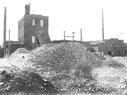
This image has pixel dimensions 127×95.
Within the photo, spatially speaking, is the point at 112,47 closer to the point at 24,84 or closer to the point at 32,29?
the point at 32,29

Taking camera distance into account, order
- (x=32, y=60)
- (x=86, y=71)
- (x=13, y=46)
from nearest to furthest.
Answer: (x=86, y=71) < (x=32, y=60) < (x=13, y=46)

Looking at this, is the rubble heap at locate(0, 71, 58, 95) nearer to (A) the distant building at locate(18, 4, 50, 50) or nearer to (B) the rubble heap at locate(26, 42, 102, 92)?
(B) the rubble heap at locate(26, 42, 102, 92)

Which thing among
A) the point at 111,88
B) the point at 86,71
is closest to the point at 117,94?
the point at 111,88

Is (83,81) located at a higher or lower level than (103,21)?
lower

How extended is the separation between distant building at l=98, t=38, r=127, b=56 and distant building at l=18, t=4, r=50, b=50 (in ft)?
37.1

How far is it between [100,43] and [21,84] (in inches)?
1390

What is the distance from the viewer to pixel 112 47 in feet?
144

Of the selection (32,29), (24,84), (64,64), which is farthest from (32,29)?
(24,84)

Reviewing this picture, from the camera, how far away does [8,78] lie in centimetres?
1120

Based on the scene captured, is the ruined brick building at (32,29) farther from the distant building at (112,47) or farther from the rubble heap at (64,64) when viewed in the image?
the rubble heap at (64,64)

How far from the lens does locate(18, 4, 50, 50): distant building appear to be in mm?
44219

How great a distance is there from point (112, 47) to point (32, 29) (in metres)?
16.6

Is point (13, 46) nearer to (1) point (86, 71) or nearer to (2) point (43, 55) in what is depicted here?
(2) point (43, 55)

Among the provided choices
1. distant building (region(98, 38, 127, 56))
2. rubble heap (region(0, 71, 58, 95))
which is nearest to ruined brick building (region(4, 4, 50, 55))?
distant building (region(98, 38, 127, 56))
